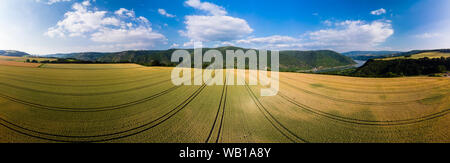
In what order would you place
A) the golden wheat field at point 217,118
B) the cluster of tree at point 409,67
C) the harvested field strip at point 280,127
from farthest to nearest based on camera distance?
the cluster of tree at point 409,67 → the harvested field strip at point 280,127 → the golden wheat field at point 217,118

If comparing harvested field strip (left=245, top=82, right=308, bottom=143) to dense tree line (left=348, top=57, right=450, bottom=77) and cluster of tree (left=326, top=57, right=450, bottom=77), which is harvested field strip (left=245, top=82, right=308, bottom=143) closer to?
cluster of tree (left=326, top=57, right=450, bottom=77)

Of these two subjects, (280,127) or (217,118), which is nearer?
(280,127)

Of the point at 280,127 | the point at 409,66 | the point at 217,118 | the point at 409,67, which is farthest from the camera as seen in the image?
the point at 409,66

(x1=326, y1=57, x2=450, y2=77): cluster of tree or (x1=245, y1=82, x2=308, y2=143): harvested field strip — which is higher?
(x1=326, y1=57, x2=450, y2=77): cluster of tree

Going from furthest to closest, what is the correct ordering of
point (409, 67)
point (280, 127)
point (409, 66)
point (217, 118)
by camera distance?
point (409, 66) → point (409, 67) → point (217, 118) → point (280, 127)

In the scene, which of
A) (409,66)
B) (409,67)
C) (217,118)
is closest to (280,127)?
(217,118)

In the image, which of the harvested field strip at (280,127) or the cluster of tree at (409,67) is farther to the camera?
the cluster of tree at (409,67)

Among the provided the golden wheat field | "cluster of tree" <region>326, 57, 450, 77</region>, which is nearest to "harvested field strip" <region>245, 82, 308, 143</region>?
the golden wheat field

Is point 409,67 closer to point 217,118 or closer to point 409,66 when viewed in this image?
point 409,66

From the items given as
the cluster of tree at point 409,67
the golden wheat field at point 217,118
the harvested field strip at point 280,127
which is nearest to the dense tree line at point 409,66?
the cluster of tree at point 409,67

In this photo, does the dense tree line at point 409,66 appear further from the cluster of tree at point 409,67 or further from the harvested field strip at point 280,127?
the harvested field strip at point 280,127

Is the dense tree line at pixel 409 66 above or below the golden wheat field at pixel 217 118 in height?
above

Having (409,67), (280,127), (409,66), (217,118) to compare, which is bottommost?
(280,127)

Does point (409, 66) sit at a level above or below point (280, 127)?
above
